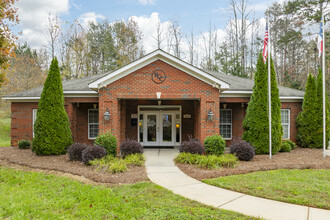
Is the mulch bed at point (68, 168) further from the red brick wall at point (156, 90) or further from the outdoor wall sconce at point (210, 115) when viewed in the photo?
the outdoor wall sconce at point (210, 115)

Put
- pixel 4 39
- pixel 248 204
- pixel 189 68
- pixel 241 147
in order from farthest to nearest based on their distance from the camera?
pixel 189 68
pixel 241 147
pixel 4 39
pixel 248 204

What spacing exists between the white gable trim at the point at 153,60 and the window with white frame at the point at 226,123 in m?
3.69

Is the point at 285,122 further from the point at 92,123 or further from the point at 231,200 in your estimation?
the point at 92,123

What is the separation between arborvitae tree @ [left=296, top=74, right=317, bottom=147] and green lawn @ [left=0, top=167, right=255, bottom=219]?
10.5 m

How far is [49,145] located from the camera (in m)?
9.72

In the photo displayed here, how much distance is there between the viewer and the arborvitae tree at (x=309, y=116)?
1209 centimetres

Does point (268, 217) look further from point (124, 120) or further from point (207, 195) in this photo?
point (124, 120)

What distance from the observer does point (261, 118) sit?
10453mm

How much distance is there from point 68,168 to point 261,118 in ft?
28.4

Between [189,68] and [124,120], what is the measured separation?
517 centimetres

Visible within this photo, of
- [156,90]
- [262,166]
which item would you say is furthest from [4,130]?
[262,166]

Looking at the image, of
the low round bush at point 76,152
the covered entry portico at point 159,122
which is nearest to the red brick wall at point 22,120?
the low round bush at point 76,152

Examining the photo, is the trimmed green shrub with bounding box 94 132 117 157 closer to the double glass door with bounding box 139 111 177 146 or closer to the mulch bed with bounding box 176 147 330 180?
the mulch bed with bounding box 176 147 330 180

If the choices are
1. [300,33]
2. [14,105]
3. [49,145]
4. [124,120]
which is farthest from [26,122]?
[300,33]
